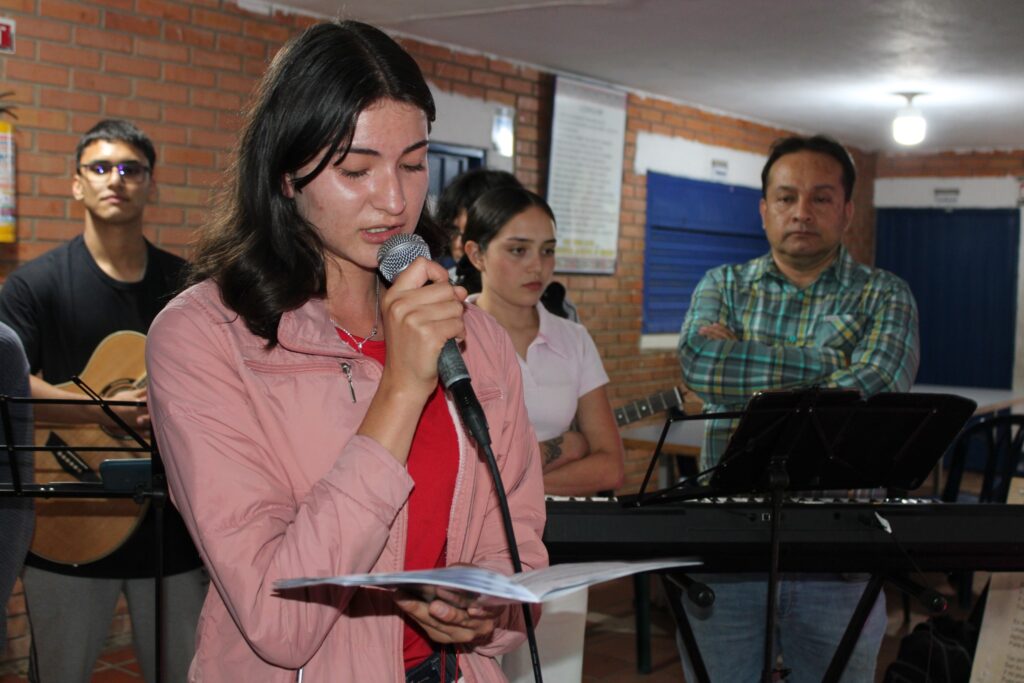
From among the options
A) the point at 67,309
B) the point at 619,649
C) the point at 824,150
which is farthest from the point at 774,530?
the point at 619,649

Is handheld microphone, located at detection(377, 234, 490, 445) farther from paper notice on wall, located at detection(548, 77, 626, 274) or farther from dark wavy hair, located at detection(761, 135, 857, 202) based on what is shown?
paper notice on wall, located at detection(548, 77, 626, 274)

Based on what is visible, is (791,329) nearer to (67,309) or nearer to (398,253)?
(398,253)

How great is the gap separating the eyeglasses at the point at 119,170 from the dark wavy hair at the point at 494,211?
130cm

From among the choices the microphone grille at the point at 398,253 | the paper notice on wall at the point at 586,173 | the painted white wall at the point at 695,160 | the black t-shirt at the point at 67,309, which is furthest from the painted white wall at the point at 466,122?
the microphone grille at the point at 398,253

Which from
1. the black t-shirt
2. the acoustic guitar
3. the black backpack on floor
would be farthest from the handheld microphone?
the black t-shirt

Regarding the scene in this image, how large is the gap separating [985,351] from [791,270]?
886 cm

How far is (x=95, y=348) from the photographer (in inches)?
135

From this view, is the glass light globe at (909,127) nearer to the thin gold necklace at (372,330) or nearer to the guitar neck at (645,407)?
the guitar neck at (645,407)

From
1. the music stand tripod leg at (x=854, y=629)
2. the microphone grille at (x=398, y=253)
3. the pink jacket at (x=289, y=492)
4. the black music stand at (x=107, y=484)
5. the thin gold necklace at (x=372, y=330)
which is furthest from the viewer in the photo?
the music stand tripod leg at (x=854, y=629)

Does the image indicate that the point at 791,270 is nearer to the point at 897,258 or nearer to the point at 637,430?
the point at 637,430

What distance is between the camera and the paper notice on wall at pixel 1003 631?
267cm

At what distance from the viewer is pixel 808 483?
86.0 inches

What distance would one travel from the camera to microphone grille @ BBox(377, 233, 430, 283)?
4.30 feet

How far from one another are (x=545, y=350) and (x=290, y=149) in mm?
1745
